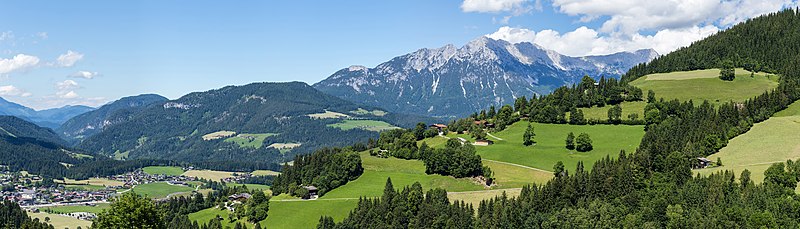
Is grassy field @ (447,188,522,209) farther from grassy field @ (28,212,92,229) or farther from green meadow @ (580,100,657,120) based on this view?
grassy field @ (28,212,92,229)

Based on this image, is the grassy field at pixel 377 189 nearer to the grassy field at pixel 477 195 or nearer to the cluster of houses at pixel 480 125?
the grassy field at pixel 477 195

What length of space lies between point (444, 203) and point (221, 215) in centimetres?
5440

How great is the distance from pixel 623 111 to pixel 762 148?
56425 millimetres

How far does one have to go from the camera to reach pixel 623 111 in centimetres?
16738

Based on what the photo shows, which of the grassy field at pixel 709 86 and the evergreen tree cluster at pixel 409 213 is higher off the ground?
the grassy field at pixel 709 86

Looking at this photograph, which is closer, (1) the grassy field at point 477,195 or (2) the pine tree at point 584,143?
(1) the grassy field at point 477,195

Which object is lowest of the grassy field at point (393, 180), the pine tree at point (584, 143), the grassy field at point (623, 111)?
the grassy field at point (393, 180)

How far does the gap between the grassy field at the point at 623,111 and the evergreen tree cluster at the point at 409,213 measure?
6928 centimetres

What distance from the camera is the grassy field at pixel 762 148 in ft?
337

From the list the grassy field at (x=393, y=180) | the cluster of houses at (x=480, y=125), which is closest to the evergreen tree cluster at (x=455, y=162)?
the grassy field at (x=393, y=180)

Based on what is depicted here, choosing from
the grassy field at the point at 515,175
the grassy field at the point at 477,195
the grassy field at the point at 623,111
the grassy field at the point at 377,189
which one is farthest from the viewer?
the grassy field at the point at 623,111

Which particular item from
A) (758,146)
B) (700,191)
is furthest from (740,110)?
(700,191)

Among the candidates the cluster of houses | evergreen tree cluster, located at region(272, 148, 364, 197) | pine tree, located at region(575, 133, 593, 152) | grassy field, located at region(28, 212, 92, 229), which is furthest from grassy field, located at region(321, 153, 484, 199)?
grassy field, located at region(28, 212, 92, 229)

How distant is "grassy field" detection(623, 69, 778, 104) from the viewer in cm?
16500
